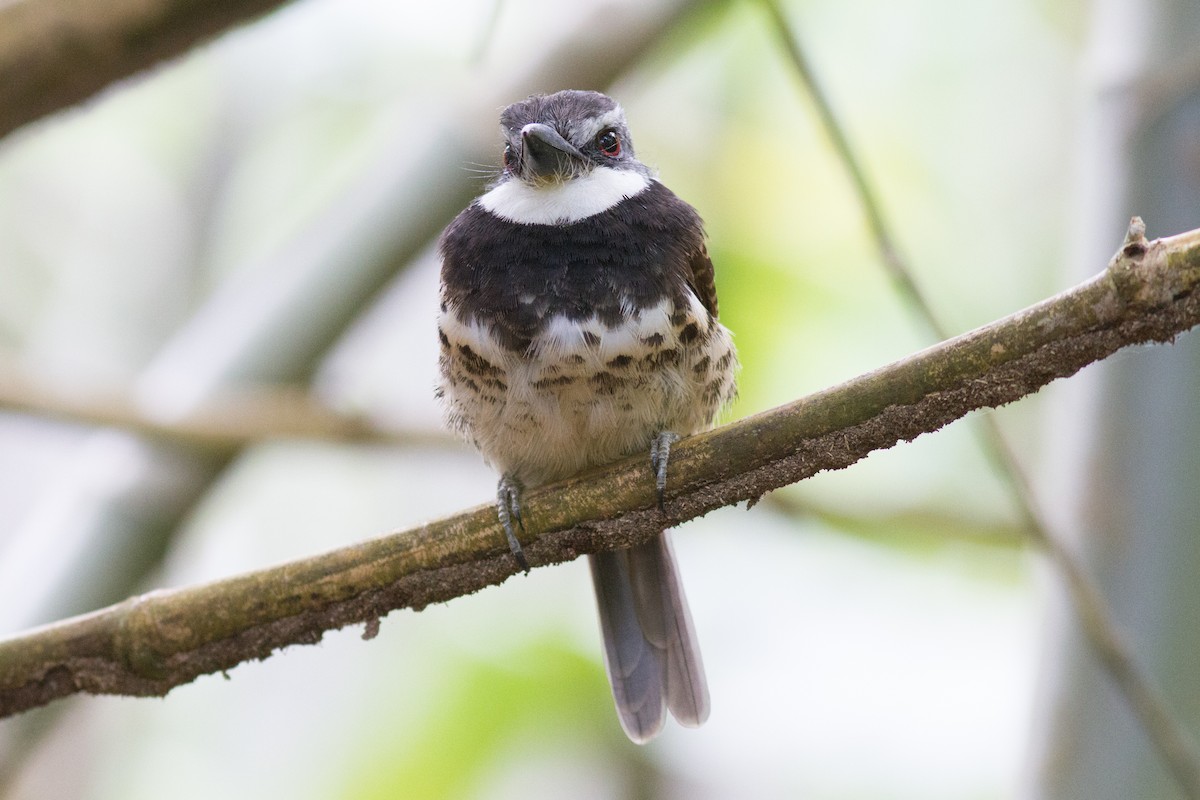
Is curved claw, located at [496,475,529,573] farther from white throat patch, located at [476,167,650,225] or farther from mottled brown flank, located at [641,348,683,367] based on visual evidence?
white throat patch, located at [476,167,650,225]


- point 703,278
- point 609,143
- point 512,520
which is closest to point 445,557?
point 512,520

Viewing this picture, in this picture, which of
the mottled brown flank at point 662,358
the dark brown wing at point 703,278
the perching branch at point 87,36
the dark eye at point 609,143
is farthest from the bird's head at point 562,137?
the perching branch at point 87,36

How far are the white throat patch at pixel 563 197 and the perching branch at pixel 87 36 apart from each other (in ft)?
2.62

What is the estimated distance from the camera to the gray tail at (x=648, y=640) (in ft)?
9.75

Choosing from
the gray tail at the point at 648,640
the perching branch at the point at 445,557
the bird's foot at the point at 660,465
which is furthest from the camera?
the gray tail at the point at 648,640

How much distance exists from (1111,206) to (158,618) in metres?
1.95

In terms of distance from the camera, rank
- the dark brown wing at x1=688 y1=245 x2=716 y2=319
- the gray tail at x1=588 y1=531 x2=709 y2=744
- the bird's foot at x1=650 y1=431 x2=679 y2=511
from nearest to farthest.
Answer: the bird's foot at x1=650 y1=431 x2=679 y2=511
the dark brown wing at x1=688 y1=245 x2=716 y2=319
the gray tail at x1=588 y1=531 x2=709 y2=744

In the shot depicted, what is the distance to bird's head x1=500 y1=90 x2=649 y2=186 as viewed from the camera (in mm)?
2873

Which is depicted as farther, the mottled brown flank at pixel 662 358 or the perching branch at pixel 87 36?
the mottled brown flank at pixel 662 358

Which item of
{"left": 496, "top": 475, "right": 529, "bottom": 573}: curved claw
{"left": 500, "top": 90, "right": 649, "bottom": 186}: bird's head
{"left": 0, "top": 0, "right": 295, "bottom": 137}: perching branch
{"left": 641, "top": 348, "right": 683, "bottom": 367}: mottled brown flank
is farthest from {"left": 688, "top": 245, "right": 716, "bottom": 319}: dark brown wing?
{"left": 0, "top": 0, "right": 295, "bottom": 137}: perching branch

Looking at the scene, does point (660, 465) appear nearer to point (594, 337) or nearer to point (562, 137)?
Answer: point (594, 337)

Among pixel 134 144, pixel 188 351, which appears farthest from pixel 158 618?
pixel 134 144

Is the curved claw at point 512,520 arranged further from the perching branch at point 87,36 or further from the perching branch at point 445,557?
the perching branch at point 87,36

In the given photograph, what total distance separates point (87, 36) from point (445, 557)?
1038 millimetres
